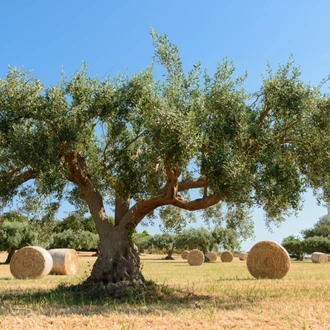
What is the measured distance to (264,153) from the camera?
13.3m

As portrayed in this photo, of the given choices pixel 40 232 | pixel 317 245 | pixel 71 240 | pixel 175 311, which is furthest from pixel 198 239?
pixel 175 311

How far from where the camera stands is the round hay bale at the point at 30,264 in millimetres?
25547

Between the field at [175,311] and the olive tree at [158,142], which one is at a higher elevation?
the olive tree at [158,142]

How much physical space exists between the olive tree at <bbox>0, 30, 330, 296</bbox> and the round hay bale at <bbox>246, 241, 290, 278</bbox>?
9.37m

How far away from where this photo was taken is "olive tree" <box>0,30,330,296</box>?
12742 millimetres

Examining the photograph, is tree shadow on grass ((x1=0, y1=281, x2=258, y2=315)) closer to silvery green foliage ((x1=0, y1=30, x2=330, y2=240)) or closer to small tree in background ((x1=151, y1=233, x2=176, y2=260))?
silvery green foliage ((x1=0, y1=30, x2=330, y2=240))

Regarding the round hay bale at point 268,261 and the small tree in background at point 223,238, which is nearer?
the round hay bale at point 268,261

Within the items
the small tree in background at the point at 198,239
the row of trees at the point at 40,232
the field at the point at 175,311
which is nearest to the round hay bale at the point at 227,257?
the small tree in background at the point at 198,239

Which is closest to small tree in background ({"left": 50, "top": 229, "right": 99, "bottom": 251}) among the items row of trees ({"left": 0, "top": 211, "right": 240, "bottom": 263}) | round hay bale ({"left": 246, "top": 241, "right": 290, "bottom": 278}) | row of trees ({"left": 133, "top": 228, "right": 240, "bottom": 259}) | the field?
row of trees ({"left": 0, "top": 211, "right": 240, "bottom": 263})

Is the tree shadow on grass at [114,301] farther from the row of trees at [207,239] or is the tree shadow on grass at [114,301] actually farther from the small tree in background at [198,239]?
the small tree in background at [198,239]

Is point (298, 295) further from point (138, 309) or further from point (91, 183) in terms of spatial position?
point (91, 183)

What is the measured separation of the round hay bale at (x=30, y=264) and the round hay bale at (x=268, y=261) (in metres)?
12.0

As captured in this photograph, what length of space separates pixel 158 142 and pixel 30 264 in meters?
16.9

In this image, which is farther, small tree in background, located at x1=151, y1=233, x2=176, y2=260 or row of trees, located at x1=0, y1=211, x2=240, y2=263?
small tree in background, located at x1=151, y1=233, x2=176, y2=260
